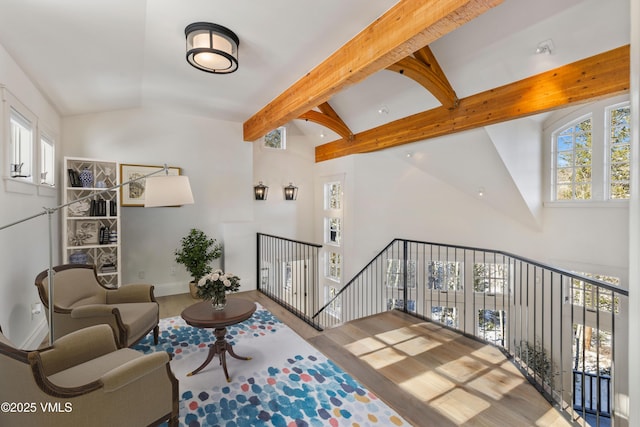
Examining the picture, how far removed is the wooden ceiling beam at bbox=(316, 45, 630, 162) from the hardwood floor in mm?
2755

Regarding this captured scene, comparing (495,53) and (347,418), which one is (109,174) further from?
(495,53)

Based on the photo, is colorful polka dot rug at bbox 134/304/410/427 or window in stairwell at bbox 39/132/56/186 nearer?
colorful polka dot rug at bbox 134/304/410/427

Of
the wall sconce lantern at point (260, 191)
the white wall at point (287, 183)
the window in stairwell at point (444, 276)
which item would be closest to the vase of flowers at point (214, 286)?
the white wall at point (287, 183)

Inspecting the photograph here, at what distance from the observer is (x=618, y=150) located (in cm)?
497

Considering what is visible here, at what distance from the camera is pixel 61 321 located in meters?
2.58

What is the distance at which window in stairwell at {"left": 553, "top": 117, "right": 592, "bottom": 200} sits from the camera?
17.2ft

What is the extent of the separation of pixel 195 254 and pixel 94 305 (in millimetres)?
2016

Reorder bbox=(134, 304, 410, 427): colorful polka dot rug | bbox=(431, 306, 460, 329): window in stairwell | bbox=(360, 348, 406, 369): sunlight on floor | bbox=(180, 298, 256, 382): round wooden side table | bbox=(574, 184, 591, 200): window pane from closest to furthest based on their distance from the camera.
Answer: bbox=(134, 304, 410, 427): colorful polka dot rug
bbox=(180, 298, 256, 382): round wooden side table
bbox=(360, 348, 406, 369): sunlight on floor
bbox=(574, 184, 591, 200): window pane
bbox=(431, 306, 460, 329): window in stairwell

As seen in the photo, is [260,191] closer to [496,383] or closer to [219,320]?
[219,320]

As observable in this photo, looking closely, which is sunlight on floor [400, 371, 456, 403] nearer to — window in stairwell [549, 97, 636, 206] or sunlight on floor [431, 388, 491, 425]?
sunlight on floor [431, 388, 491, 425]

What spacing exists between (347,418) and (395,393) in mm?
515

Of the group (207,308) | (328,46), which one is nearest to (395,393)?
(207,308)

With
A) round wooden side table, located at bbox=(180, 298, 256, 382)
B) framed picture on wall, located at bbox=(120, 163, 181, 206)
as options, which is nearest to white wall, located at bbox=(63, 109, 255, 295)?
framed picture on wall, located at bbox=(120, 163, 181, 206)

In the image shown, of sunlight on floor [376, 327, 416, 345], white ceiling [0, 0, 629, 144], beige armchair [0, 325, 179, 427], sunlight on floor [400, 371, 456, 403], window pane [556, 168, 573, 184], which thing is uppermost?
white ceiling [0, 0, 629, 144]
